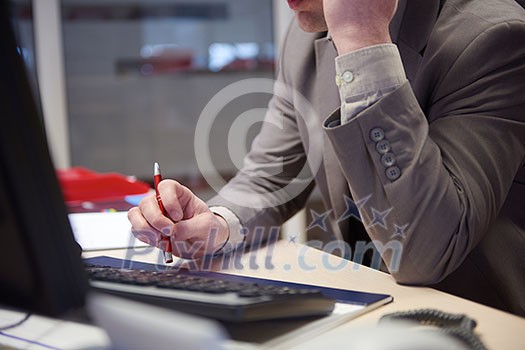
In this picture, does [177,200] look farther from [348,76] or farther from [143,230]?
[348,76]

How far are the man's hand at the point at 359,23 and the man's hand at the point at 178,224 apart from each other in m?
0.34

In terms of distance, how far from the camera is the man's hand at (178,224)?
1.04 metres

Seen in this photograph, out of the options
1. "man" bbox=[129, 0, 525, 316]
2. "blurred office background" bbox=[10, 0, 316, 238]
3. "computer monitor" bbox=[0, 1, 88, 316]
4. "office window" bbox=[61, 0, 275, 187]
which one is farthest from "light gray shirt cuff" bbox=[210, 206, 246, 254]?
"office window" bbox=[61, 0, 275, 187]

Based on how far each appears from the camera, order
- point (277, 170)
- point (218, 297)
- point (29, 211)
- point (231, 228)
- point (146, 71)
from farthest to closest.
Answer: point (146, 71) < point (277, 170) < point (231, 228) < point (218, 297) < point (29, 211)

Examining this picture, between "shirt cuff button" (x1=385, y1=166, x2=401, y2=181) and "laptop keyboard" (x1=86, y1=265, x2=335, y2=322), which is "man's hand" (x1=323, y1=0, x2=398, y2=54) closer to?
"shirt cuff button" (x1=385, y1=166, x2=401, y2=181)

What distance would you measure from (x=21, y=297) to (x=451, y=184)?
0.60m

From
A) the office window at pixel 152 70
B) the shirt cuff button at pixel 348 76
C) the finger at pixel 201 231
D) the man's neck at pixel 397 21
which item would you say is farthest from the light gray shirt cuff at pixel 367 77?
the office window at pixel 152 70

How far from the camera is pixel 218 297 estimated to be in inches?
25.1

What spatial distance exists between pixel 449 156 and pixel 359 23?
0.23 meters

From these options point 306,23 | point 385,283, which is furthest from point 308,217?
point 385,283

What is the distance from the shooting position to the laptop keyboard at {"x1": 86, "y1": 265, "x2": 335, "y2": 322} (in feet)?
2.05

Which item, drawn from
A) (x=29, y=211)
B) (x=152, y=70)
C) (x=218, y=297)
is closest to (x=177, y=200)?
(x=218, y=297)

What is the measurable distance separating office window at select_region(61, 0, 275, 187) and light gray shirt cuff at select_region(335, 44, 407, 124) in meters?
2.57

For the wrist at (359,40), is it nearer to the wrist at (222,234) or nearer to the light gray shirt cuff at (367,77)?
the light gray shirt cuff at (367,77)
